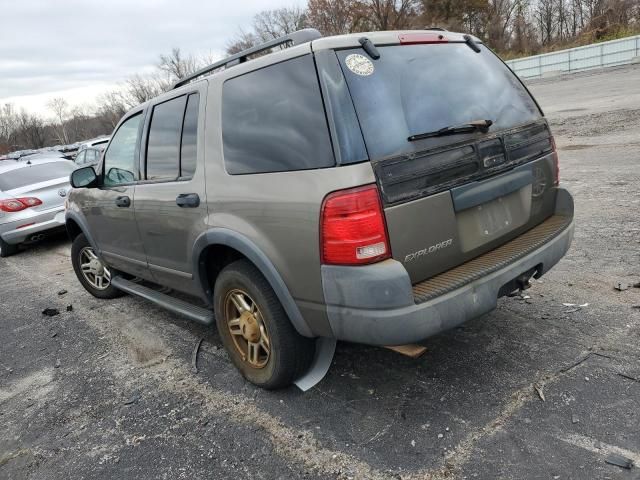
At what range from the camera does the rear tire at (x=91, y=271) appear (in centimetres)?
524

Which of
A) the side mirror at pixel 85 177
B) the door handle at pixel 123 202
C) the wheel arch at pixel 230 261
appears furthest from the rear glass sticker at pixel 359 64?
the side mirror at pixel 85 177

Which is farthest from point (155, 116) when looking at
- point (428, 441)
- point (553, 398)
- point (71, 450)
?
point (553, 398)

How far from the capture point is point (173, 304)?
3844 millimetres

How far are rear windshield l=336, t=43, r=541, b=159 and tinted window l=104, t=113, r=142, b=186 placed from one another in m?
2.20

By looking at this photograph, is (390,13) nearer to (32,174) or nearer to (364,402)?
(32,174)

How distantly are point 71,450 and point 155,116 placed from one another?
232 centimetres

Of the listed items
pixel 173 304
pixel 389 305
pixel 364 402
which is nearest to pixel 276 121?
pixel 389 305

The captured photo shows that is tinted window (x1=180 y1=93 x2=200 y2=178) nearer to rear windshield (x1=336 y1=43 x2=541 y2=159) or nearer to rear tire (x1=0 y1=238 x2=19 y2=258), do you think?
rear windshield (x1=336 y1=43 x2=541 y2=159)

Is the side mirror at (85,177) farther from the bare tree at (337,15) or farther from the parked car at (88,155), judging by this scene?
the bare tree at (337,15)

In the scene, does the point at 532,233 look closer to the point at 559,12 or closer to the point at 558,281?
the point at 558,281

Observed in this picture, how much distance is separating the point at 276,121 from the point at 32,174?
7892 millimetres

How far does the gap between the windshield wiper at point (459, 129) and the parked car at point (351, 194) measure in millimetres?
11

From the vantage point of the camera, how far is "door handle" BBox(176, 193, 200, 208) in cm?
315

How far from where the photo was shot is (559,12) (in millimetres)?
46875
